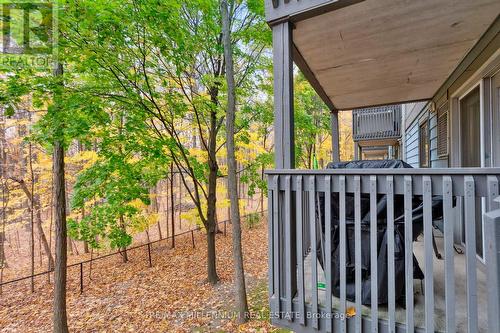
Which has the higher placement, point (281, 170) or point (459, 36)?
point (459, 36)

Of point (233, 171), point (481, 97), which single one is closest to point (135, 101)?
point (233, 171)

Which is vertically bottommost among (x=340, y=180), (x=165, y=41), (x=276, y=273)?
(x=276, y=273)

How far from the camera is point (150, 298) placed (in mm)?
6125

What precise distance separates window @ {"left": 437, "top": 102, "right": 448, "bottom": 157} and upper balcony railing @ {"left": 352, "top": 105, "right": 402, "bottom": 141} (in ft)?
12.3

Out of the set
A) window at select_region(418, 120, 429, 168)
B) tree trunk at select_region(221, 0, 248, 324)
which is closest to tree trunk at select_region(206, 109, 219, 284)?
tree trunk at select_region(221, 0, 248, 324)

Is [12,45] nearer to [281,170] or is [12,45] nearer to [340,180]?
[281,170]

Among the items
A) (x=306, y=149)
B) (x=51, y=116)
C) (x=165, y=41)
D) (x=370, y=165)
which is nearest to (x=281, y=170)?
(x=370, y=165)

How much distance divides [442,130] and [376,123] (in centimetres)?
404

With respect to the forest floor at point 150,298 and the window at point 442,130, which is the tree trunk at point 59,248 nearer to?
the forest floor at point 150,298

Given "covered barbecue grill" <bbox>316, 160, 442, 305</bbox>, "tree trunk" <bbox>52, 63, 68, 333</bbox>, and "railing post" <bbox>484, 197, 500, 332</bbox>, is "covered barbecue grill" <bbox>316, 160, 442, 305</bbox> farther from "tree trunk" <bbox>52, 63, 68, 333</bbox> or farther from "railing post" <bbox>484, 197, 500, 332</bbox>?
"tree trunk" <bbox>52, 63, 68, 333</bbox>

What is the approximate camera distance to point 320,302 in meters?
2.01

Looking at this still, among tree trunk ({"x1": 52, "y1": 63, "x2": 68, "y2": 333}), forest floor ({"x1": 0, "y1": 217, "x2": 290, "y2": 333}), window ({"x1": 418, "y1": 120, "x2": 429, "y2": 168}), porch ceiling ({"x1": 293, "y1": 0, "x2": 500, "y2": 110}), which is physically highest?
porch ceiling ({"x1": 293, "y1": 0, "x2": 500, "y2": 110})

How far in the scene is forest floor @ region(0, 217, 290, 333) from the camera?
5.08 metres

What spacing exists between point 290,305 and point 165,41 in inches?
187
